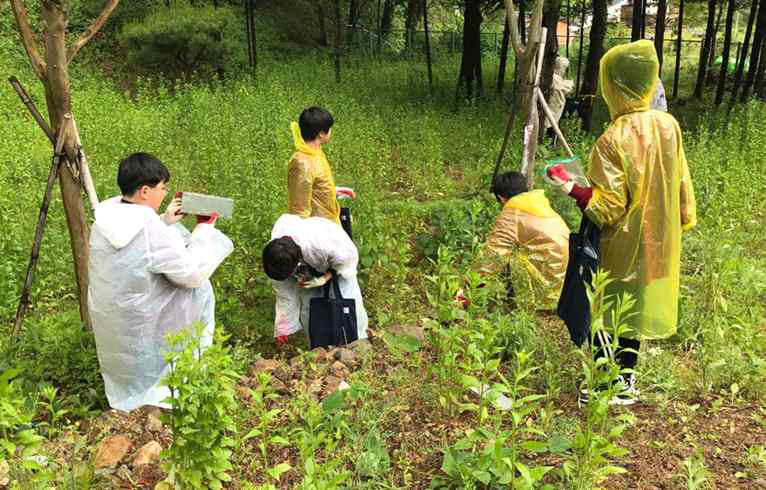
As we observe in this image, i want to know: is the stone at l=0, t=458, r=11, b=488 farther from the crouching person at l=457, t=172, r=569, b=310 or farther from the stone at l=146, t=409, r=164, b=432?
the crouching person at l=457, t=172, r=569, b=310

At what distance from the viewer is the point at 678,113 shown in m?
14.8

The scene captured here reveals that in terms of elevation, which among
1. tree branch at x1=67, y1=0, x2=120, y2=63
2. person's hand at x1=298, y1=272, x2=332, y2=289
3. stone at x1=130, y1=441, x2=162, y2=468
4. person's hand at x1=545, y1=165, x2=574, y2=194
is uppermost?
tree branch at x1=67, y1=0, x2=120, y2=63

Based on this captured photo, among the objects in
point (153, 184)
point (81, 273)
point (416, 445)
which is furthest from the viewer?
point (81, 273)

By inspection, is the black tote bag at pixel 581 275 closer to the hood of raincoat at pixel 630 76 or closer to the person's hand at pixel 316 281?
the hood of raincoat at pixel 630 76

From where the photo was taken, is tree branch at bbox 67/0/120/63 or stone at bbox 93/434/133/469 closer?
stone at bbox 93/434/133/469

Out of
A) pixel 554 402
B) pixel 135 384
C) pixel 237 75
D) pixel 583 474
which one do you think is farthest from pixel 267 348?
pixel 237 75

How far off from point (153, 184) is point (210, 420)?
4.23 feet

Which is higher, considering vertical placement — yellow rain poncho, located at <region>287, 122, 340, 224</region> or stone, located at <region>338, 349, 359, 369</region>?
yellow rain poncho, located at <region>287, 122, 340, 224</region>

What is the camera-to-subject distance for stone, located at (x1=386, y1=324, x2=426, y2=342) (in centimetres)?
403

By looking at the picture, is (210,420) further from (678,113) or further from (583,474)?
(678,113)

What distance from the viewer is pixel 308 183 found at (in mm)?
4203

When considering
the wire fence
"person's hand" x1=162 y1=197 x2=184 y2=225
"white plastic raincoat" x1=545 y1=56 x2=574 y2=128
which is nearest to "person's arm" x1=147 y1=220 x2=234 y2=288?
"person's hand" x1=162 y1=197 x2=184 y2=225

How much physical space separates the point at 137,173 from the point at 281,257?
101cm

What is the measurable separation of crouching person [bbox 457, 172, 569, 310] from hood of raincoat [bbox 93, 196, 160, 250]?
2169 mm
